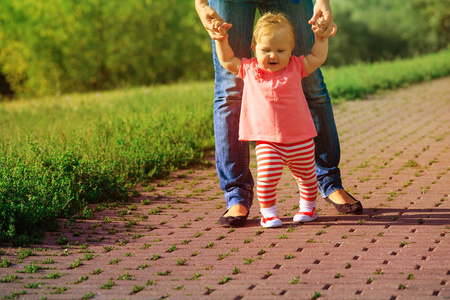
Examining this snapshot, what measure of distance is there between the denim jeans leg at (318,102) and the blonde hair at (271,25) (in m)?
0.22

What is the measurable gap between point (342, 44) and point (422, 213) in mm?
33381

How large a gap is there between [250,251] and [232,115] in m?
1.03

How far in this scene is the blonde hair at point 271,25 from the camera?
3.73 meters

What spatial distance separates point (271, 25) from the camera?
3740 millimetres

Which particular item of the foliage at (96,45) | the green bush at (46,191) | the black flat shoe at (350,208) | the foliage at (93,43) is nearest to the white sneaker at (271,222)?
the black flat shoe at (350,208)

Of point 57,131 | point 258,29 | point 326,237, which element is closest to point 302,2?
point 258,29

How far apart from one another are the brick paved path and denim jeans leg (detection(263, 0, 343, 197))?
0.26 meters

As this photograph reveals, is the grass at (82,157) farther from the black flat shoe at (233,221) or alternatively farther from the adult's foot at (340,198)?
the adult's foot at (340,198)

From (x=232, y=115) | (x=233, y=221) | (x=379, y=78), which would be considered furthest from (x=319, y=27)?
(x=379, y=78)

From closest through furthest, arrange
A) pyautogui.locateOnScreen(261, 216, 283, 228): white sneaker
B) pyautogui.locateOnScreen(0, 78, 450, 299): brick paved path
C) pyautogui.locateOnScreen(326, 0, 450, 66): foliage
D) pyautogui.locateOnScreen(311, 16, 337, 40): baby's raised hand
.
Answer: pyautogui.locateOnScreen(0, 78, 450, 299): brick paved path
pyautogui.locateOnScreen(311, 16, 337, 40): baby's raised hand
pyautogui.locateOnScreen(261, 216, 283, 228): white sneaker
pyautogui.locateOnScreen(326, 0, 450, 66): foliage

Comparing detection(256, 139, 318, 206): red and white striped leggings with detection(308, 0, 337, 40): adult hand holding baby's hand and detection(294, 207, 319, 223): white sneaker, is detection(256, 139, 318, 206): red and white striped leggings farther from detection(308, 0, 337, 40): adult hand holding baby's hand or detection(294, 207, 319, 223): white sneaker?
detection(308, 0, 337, 40): adult hand holding baby's hand

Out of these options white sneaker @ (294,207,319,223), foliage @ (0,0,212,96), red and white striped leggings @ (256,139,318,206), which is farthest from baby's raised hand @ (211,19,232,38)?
foliage @ (0,0,212,96)

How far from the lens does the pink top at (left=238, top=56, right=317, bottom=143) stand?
3725 mm

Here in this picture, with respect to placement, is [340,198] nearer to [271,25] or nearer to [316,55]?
[316,55]
